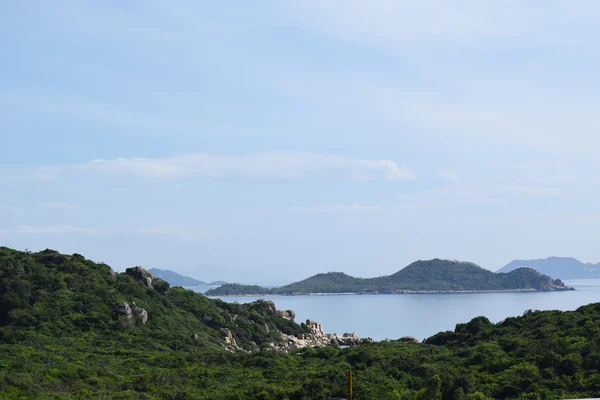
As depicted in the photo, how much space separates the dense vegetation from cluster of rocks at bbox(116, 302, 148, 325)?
2.65 ft

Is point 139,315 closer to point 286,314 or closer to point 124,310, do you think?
point 124,310

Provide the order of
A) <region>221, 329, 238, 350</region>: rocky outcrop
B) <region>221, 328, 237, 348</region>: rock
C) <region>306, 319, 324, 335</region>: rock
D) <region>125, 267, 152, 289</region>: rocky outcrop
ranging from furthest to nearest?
<region>306, 319, 324, 335</region>: rock
<region>125, 267, 152, 289</region>: rocky outcrop
<region>221, 328, 237, 348</region>: rock
<region>221, 329, 238, 350</region>: rocky outcrop

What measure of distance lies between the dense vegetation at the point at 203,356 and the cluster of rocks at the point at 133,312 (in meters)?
0.81

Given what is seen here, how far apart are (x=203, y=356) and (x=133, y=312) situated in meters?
17.8

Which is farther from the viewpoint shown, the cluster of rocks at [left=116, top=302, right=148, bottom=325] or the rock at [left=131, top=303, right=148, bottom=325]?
the rock at [left=131, top=303, right=148, bottom=325]

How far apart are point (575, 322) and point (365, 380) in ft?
62.2

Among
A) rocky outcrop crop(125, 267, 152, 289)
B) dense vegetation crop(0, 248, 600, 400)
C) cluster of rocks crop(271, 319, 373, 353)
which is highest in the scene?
rocky outcrop crop(125, 267, 152, 289)

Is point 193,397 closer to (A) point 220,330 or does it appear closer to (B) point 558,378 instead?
(B) point 558,378

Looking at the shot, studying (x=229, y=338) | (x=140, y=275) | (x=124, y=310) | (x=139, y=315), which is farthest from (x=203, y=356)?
(x=140, y=275)

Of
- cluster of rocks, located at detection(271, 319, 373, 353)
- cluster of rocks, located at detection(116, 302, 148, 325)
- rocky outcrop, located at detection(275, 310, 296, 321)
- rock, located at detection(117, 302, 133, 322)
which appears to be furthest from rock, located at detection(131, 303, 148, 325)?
rocky outcrop, located at detection(275, 310, 296, 321)

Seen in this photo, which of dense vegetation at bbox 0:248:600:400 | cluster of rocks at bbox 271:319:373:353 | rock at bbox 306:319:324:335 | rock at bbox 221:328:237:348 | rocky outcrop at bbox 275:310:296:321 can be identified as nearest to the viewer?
dense vegetation at bbox 0:248:600:400

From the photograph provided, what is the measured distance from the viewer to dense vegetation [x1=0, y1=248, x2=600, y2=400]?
108ft

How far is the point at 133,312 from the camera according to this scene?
206 ft

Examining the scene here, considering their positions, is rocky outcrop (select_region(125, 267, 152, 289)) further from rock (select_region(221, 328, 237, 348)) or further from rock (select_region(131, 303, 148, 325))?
rock (select_region(131, 303, 148, 325))
